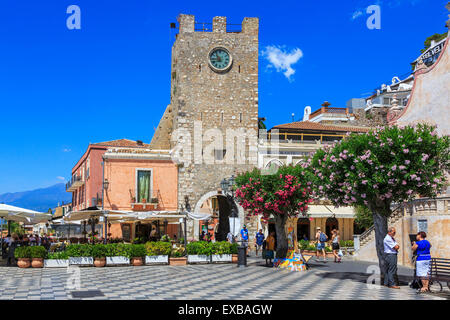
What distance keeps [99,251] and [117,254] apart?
81 centimetres

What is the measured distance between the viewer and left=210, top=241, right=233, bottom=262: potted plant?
78.6ft

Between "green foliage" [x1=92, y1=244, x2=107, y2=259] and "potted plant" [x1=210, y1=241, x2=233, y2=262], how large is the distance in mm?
5010

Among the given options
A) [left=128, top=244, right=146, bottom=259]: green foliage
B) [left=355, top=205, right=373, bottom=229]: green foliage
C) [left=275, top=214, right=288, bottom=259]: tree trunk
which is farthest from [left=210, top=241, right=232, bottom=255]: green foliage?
[left=355, top=205, right=373, bottom=229]: green foliage

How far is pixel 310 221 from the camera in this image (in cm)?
4291

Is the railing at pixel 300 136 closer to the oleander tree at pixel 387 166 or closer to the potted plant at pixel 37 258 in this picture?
the potted plant at pixel 37 258

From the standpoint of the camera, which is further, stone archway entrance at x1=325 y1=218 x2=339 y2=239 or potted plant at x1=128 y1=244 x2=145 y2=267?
stone archway entrance at x1=325 y1=218 x2=339 y2=239

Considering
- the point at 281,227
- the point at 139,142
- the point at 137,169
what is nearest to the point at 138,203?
the point at 137,169

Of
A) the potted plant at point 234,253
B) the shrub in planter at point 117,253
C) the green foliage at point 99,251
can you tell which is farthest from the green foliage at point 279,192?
the green foliage at point 99,251

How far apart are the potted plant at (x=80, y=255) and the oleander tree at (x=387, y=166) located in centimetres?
1098

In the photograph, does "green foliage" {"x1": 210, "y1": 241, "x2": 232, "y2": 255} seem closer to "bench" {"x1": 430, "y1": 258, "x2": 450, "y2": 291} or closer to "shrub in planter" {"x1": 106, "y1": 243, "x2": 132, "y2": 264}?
"shrub in planter" {"x1": 106, "y1": 243, "x2": 132, "y2": 264}

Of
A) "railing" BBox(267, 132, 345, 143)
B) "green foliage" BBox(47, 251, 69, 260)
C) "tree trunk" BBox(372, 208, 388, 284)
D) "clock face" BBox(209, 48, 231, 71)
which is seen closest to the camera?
"tree trunk" BBox(372, 208, 388, 284)

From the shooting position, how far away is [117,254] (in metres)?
22.2

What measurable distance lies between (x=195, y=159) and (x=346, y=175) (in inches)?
841

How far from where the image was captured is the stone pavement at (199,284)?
1286 cm
